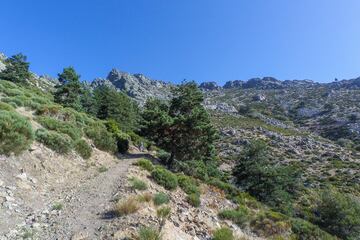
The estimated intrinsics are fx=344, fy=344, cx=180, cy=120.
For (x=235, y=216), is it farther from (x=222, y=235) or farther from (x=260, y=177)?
(x=260, y=177)

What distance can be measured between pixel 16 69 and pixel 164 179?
42.2 metres

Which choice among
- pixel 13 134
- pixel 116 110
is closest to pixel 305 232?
pixel 13 134

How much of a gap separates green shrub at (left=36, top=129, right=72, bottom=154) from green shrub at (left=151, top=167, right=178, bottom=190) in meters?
4.34

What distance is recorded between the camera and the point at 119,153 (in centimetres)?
2359

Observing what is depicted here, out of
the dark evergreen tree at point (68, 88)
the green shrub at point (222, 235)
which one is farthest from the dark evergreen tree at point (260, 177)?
the green shrub at point (222, 235)

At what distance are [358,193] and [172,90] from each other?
34.7m

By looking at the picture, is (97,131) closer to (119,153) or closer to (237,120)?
(119,153)

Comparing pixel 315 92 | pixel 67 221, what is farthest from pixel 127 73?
pixel 67 221

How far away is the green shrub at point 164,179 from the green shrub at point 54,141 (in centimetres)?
434

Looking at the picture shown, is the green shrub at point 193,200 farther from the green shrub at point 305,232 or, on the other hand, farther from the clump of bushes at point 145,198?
the green shrub at point 305,232

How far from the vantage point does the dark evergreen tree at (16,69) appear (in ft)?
159

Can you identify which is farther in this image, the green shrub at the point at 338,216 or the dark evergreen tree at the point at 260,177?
the dark evergreen tree at the point at 260,177

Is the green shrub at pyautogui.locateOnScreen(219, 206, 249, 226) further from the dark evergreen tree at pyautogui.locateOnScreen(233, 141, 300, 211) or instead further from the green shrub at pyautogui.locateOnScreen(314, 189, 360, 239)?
the dark evergreen tree at pyautogui.locateOnScreen(233, 141, 300, 211)

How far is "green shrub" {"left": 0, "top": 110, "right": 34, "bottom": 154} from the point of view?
12.7 meters
